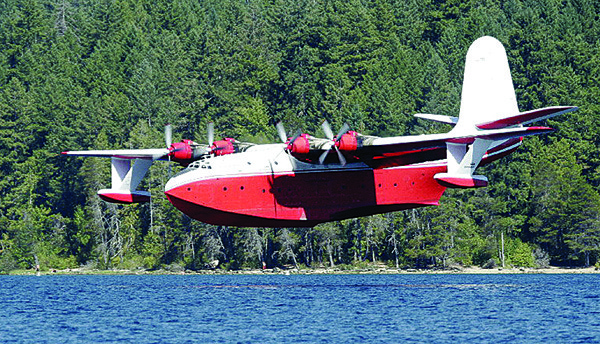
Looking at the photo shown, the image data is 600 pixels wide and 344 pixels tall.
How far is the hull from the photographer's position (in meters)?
60.3

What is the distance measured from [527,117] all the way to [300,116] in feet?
215

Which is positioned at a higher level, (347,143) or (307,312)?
(347,143)

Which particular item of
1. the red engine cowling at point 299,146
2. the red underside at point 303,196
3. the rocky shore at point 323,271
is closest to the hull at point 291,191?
the red underside at point 303,196

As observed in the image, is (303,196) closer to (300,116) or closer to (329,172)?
(329,172)

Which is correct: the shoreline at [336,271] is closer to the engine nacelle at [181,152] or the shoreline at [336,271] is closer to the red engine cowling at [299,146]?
the engine nacelle at [181,152]

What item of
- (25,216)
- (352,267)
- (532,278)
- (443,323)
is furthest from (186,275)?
(443,323)

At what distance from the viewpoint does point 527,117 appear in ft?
196

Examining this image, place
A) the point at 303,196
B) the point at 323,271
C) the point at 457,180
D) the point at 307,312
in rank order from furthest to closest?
1. the point at 323,271
2. the point at 303,196
3. the point at 457,180
4. the point at 307,312

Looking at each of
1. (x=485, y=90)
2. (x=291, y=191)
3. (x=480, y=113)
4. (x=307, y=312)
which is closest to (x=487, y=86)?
(x=485, y=90)

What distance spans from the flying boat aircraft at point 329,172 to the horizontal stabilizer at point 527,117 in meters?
0.07

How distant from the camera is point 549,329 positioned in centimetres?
5109

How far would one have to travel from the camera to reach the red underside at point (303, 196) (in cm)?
6041

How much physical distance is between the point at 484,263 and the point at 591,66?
2802cm

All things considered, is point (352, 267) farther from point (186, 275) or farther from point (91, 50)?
point (91, 50)
